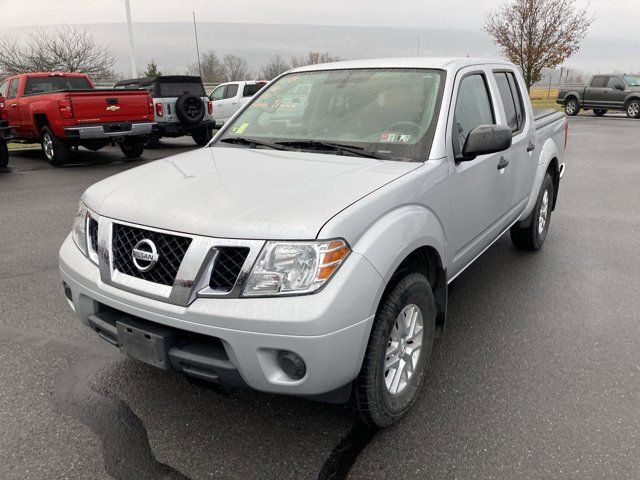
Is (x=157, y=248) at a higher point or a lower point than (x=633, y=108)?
higher

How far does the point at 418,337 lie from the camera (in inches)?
107

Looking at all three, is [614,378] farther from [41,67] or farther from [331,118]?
[41,67]

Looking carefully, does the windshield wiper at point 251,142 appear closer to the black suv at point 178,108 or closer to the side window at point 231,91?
the black suv at point 178,108

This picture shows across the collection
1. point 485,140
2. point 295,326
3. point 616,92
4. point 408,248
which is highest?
point 485,140

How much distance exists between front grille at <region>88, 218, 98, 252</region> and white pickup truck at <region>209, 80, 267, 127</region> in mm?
14957

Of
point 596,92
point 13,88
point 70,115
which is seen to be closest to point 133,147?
point 70,115

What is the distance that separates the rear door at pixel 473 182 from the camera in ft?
10.1

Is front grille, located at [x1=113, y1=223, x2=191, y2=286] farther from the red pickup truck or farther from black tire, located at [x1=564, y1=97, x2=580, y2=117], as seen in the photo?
black tire, located at [x1=564, y1=97, x2=580, y2=117]

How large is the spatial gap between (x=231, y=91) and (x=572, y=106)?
17377 mm

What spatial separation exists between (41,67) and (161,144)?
24182mm

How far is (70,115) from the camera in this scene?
10039 mm

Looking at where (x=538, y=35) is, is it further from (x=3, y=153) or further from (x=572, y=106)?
(x=3, y=153)

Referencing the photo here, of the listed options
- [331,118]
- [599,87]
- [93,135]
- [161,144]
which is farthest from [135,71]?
[331,118]

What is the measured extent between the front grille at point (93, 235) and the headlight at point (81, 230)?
0.17 ft
